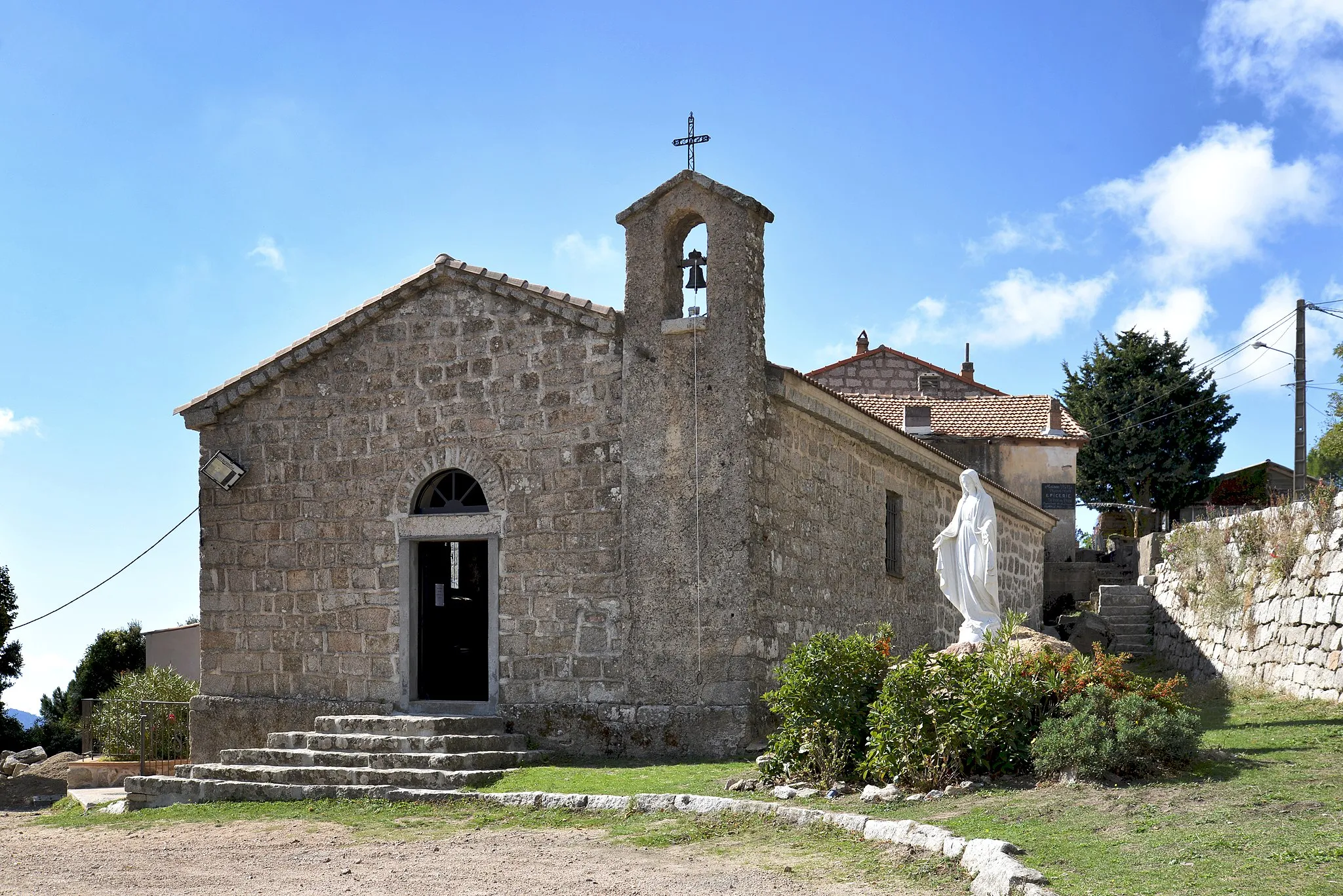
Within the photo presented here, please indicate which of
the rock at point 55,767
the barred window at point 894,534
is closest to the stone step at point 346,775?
the barred window at point 894,534

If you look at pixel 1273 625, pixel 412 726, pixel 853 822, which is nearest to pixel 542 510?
pixel 412 726

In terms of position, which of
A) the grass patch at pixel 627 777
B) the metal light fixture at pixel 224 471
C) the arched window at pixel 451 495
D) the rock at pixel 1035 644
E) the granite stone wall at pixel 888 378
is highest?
the granite stone wall at pixel 888 378

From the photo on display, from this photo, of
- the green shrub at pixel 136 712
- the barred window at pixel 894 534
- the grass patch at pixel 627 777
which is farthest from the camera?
the barred window at pixel 894 534

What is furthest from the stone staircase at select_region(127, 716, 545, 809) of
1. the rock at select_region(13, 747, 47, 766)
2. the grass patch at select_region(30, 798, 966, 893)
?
the rock at select_region(13, 747, 47, 766)

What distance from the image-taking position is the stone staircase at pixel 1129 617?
23656 millimetres

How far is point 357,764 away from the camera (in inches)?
497

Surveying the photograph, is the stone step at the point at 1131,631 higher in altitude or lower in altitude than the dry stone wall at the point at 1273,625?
lower

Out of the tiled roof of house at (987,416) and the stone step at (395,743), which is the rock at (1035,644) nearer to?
the stone step at (395,743)

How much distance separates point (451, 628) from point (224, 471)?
3.48 m

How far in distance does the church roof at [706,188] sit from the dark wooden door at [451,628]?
4.14 meters

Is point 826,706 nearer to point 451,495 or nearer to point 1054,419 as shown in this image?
point 451,495

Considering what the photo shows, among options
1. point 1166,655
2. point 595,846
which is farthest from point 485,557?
point 1166,655

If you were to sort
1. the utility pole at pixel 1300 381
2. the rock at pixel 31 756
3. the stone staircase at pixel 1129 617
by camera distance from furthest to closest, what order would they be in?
the utility pole at pixel 1300 381 → the stone staircase at pixel 1129 617 → the rock at pixel 31 756

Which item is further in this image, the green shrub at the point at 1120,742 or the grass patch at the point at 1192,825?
the green shrub at the point at 1120,742
